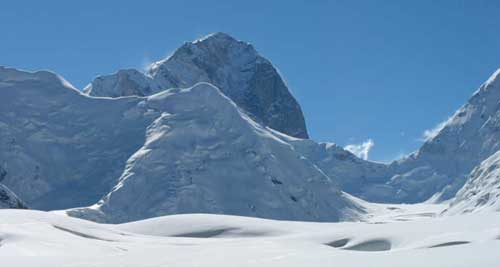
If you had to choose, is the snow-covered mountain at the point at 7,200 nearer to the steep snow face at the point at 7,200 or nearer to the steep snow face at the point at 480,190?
the steep snow face at the point at 7,200

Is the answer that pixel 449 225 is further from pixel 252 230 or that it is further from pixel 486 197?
pixel 486 197

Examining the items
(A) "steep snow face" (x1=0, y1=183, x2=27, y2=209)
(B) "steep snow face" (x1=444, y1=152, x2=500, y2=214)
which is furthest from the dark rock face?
(B) "steep snow face" (x1=444, y1=152, x2=500, y2=214)

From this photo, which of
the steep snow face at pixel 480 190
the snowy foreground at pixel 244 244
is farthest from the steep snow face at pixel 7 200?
the steep snow face at pixel 480 190

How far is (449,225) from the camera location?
60188 mm

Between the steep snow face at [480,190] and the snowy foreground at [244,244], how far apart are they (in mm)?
60727

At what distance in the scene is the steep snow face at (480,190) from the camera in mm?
143250

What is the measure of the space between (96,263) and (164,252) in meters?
7.84

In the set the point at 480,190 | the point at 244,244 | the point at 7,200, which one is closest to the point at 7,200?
the point at 7,200

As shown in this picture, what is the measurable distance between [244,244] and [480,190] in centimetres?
12506

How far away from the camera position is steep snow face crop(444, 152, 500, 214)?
143 m

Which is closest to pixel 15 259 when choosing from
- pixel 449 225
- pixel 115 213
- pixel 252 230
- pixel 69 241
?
pixel 69 241

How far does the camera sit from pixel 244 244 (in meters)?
53.4

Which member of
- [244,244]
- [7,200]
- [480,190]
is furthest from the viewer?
[480,190]

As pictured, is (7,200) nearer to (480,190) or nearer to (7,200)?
(7,200)
